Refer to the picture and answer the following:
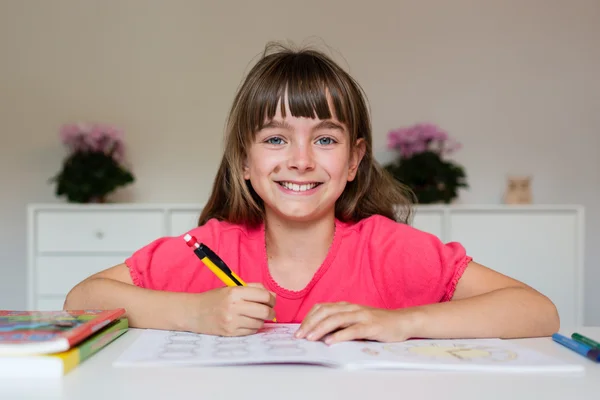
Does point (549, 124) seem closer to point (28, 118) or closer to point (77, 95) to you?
point (77, 95)

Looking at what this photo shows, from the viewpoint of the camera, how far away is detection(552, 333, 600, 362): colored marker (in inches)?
24.9

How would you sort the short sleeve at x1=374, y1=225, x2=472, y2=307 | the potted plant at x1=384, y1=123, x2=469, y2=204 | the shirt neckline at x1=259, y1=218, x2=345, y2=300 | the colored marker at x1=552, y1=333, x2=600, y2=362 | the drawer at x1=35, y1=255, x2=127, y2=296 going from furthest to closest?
the potted plant at x1=384, y1=123, x2=469, y2=204 < the drawer at x1=35, y1=255, x2=127, y2=296 < the shirt neckline at x1=259, y1=218, x2=345, y2=300 < the short sleeve at x1=374, y1=225, x2=472, y2=307 < the colored marker at x1=552, y1=333, x2=600, y2=362

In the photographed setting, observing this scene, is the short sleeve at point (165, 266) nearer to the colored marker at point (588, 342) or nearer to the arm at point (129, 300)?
the arm at point (129, 300)

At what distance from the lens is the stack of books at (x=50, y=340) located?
1.85ft

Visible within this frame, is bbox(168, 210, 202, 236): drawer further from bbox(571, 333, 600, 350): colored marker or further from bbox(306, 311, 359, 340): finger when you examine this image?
bbox(571, 333, 600, 350): colored marker

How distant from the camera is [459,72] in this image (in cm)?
277

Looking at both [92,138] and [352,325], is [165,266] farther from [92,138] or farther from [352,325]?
[92,138]

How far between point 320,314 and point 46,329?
317 millimetres

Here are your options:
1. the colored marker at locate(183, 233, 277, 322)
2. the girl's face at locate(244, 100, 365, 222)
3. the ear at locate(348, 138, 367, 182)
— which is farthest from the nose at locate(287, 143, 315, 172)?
the colored marker at locate(183, 233, 277, 322)

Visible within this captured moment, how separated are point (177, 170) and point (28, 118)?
0.74m

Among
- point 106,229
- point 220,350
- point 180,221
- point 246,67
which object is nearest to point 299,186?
point 220,350

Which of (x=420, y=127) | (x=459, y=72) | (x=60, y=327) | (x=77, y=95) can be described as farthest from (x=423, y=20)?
(x=60, y=327)

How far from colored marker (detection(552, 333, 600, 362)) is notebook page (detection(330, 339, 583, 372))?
0.04 m

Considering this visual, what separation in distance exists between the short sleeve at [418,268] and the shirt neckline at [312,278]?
0.10 metres
